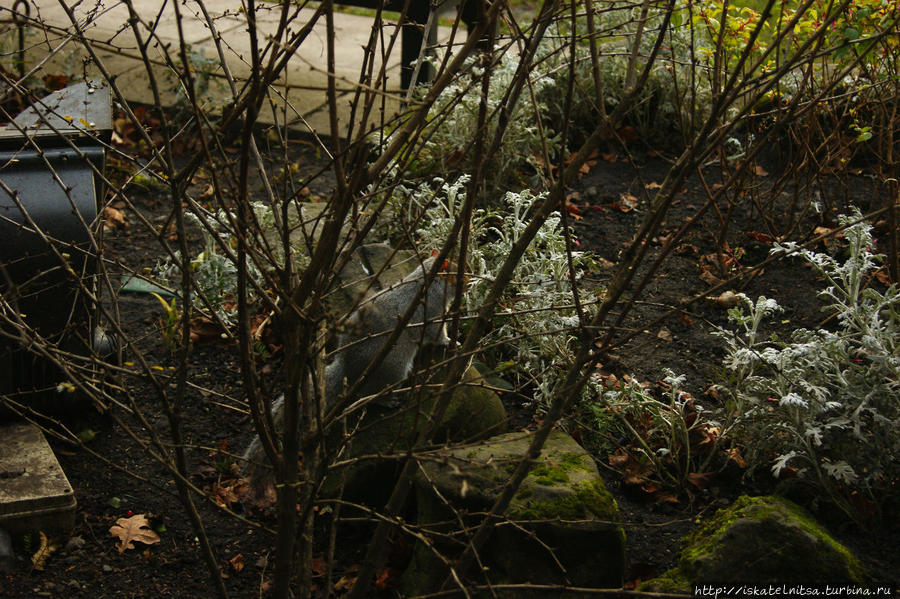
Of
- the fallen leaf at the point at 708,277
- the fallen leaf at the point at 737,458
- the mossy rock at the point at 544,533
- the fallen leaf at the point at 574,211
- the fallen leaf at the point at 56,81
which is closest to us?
the mossy rock at the point at 544,533

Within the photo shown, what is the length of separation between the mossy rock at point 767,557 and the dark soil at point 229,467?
0.53ft

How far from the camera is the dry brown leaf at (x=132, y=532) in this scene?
9.98 feet

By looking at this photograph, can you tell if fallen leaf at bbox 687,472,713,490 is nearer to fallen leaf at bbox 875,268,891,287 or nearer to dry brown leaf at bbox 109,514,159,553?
fallen leaf at bbox 875,268,891,287

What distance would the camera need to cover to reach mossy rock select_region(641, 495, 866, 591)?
2.54 metres

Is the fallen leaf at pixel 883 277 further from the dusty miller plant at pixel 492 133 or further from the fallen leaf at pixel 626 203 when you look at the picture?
the dusty miller plant at pixel 492 133

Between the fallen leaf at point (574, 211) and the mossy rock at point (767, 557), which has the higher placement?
the fallen leaf at point (574, 211)

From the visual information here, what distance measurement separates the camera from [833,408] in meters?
2.88

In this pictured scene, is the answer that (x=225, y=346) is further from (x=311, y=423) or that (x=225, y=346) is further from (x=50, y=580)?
(x=311, y=423)

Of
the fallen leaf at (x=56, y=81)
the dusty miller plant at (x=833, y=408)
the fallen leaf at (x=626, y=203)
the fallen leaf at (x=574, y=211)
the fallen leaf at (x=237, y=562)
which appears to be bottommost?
the fallen leaf at (x=237, y=562)

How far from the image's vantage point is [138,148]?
6031mm

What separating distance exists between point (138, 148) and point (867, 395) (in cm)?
508

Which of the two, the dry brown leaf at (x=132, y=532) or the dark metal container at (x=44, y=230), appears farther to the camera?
the dark metal container at (x=44, y=230)

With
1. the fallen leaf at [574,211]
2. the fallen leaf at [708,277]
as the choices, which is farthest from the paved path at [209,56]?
the fallen leaf at [708,277]

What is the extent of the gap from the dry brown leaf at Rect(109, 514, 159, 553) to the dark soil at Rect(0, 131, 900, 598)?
3cm
